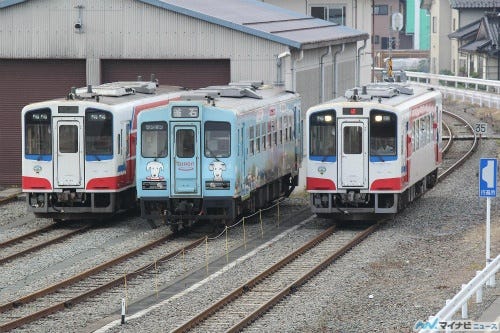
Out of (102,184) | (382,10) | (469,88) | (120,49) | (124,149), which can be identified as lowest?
(102,184)

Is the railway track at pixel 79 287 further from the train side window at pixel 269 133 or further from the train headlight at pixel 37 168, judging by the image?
the train side window at pixel 269 133

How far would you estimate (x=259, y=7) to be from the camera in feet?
137

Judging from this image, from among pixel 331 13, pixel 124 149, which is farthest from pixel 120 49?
pixel 331 13

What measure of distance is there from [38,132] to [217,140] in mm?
3806

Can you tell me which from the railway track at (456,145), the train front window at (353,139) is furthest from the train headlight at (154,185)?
the railway track at (456,145)

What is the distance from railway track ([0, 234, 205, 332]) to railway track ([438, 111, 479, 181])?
1250 cm

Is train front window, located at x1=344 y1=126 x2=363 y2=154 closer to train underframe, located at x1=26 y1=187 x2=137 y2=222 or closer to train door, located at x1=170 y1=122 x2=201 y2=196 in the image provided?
train door, located at x1=170 y1=122 x2=201 y2=196

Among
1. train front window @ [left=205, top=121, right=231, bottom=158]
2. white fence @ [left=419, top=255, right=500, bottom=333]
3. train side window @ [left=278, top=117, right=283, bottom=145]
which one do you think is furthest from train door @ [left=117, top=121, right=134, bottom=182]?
white fence @ [left=419, top=255, right=500, bottom=333]

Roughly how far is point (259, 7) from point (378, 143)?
16.9 metres

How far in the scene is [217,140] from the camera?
81.6 feet

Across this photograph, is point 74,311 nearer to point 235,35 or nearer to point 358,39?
point 235,35

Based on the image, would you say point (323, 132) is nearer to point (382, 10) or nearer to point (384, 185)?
point (384, 185)

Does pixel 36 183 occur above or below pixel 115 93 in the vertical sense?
below

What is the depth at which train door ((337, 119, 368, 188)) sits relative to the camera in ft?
84.0
